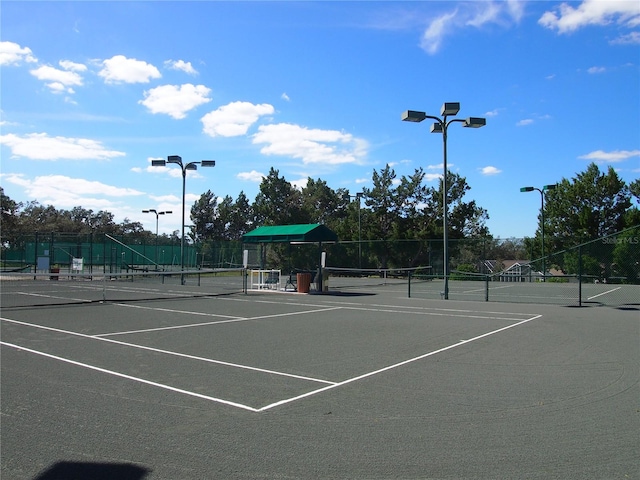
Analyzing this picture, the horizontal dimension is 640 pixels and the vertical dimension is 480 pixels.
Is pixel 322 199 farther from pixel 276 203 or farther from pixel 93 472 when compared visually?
pixel 93 472

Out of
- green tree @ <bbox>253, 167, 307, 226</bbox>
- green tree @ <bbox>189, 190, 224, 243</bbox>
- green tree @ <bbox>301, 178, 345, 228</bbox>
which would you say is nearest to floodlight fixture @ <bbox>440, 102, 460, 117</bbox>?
green tree @ <bbox>253, 167, 307, 226</bbox>

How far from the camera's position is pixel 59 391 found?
22.3ft

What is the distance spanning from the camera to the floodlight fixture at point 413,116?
Answer: 786 inches

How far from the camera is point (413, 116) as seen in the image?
2002 centimetres

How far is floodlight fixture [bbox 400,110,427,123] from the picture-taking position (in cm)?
1995

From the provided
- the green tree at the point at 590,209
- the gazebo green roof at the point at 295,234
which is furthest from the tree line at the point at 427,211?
the gazebo green roof at the point at 295,234

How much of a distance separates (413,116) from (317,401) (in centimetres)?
1554

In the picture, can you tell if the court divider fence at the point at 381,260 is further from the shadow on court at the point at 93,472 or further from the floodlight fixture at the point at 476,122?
the shadow on court at the point at 93,472

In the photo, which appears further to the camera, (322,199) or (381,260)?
(322,199)

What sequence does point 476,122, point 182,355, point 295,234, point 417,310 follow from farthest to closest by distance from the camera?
point 295,234 → point 476,122 → point 417,310 → point 182,355

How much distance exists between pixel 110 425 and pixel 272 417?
166 centimetres

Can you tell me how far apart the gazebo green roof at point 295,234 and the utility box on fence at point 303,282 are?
1728 mm

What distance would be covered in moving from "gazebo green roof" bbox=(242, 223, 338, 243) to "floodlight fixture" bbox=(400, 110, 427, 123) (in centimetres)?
785

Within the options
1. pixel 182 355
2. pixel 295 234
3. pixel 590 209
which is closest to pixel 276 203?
pixel 590 209
